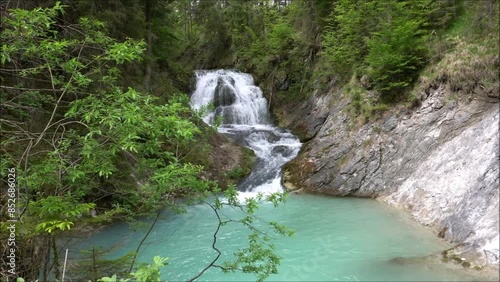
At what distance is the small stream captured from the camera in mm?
6508

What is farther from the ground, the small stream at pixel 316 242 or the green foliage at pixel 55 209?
the green foliage at pixel 55 209

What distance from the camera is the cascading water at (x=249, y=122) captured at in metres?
13.5

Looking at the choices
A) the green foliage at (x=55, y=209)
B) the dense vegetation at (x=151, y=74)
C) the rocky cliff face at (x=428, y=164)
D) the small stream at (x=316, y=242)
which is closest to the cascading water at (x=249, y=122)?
the small stream at (x=316, y=242)

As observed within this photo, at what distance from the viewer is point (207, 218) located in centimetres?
995

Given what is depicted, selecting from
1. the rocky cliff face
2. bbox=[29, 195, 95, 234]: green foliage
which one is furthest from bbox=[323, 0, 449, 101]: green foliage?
bbox=[29, 195, 95, 234]: green foliage

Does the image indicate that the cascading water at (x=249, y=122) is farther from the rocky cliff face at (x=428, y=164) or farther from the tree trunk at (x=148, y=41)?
the tree trunk at (x=148, y=41)

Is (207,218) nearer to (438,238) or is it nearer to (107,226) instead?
(107,226)

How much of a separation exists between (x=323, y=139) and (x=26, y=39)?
11.9 metres

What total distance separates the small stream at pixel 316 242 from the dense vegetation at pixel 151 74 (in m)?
1.19

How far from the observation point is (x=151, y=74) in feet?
45.8

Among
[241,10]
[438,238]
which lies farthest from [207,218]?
[241,10]

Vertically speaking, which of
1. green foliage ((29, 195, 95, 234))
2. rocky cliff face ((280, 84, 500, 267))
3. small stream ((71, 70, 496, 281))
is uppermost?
green foliage ((29, 195, 95, 234))

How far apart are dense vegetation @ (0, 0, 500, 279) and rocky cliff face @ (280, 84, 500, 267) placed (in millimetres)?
778

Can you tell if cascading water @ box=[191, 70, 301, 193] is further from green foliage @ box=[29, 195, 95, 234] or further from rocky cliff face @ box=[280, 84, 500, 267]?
green foliage @ box=[29, 195, 95, 234]
